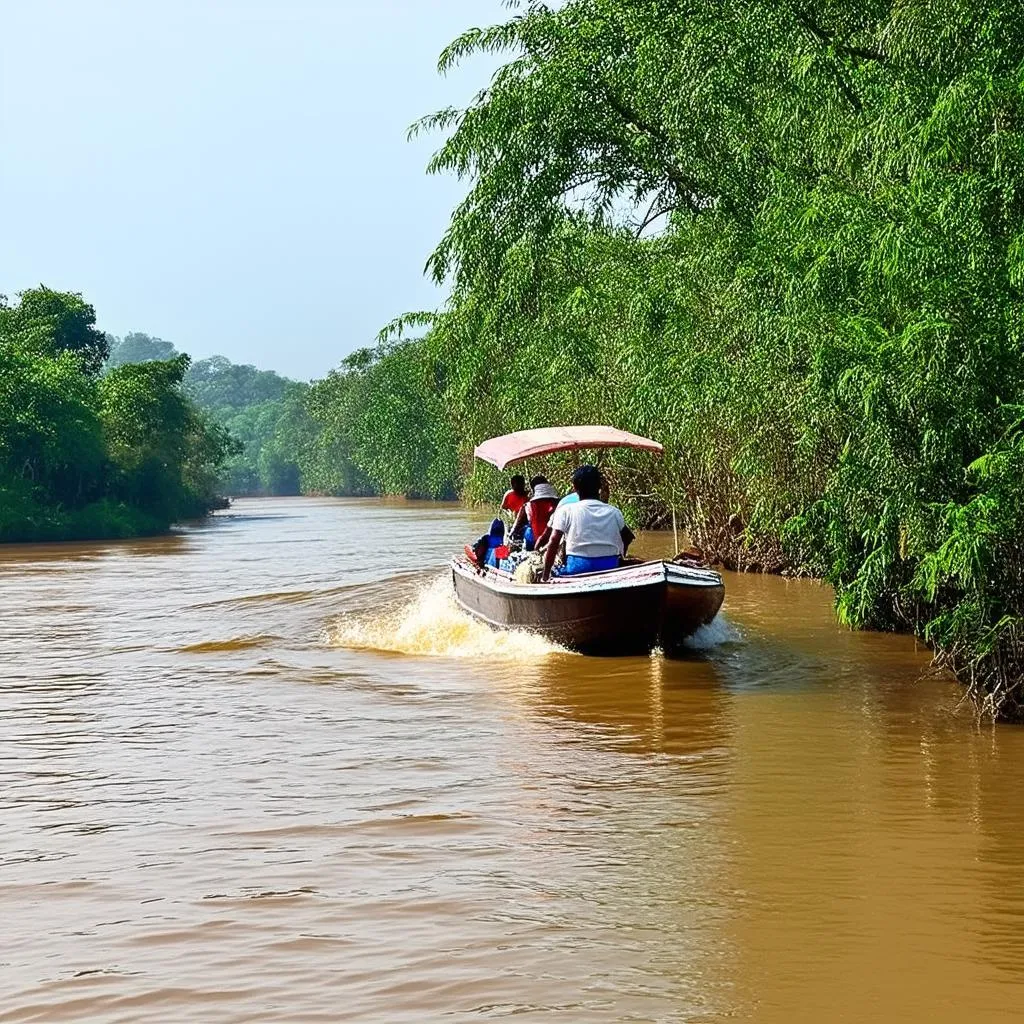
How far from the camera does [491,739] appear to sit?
32.0ft

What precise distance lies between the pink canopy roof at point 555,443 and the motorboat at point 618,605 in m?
1.91

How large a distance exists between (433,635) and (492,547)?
116 cm

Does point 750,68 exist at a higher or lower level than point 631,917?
higher

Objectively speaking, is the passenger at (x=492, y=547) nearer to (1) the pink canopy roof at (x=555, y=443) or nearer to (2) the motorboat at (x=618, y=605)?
(1) the pink canopy roof at (x=555, y=443)

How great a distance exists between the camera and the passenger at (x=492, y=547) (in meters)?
15.3

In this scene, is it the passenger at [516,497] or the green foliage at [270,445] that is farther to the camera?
the green foliage at [270,445]

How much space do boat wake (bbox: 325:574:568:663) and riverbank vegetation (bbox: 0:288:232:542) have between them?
26.3m

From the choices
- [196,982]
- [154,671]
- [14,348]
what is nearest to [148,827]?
[196,982]

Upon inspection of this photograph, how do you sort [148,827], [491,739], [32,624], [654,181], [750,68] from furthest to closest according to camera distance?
[32,624] < [654,181] < [750,68] < [491,739] < [148,827]

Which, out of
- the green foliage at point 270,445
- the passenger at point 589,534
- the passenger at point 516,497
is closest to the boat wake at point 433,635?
the passenger at point 589,534

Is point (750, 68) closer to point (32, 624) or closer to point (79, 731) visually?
point (79, 731)

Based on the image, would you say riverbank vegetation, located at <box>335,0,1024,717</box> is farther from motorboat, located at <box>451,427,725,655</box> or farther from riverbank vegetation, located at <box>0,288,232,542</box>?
riverbank vegetation, located at <box>0,288,232,542</box>

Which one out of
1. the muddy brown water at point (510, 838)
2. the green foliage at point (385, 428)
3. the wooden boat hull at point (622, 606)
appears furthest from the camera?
the green foliage at point (385, 428)

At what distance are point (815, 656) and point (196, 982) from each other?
363 inches
